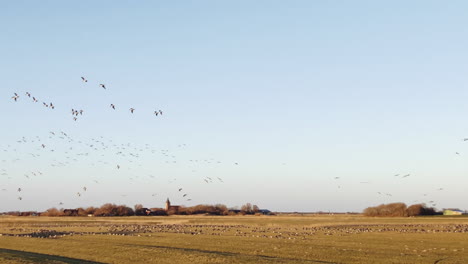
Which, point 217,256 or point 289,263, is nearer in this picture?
point 289,263

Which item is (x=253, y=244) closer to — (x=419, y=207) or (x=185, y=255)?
(x=185, y=255)

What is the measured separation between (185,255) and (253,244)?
13918 millimetres

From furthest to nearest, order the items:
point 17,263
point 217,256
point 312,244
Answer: point 312,244
point 217,256
point 17,263

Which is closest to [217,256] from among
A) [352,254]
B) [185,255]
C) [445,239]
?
[185,255]

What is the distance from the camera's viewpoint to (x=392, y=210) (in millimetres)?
177625

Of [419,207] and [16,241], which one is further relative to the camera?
[419,207]

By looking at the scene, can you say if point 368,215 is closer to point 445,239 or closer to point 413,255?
point 445,239

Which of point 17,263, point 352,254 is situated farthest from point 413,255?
point 17,263

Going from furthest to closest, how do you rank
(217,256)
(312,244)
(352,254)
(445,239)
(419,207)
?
(419,207) → (445,239) → (312,244) → (352,254) → (217,256)

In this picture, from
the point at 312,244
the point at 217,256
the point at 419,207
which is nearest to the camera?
the point at 217,256

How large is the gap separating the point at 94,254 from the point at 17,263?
10.5 meters

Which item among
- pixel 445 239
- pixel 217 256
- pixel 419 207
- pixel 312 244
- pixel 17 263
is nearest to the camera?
pixel 17 263

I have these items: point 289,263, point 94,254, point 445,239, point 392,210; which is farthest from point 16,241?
point 392,210

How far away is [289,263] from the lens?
→ 39219 millimetres
